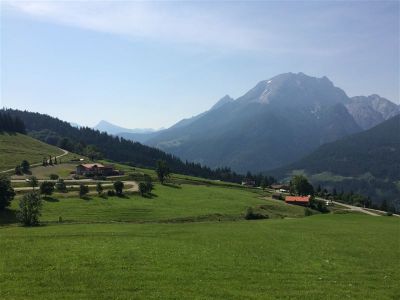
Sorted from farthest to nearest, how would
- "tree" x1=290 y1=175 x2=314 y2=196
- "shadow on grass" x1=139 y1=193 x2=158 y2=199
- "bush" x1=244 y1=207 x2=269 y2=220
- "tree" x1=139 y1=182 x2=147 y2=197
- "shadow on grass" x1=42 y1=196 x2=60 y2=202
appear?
"tree" x1=290 y1=175 x2=314 y2=196 < "tree" x1=139 y1=182 x2=147 y2=197 < "shadow on grass" x1=139 y1=193 x2=158 y2=199 < "bush" x1=244 y1=207 x2=269 y2=220 < "shadow on grass" x1=42 y1=196 x2=60 y2=202

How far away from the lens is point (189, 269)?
37688mm

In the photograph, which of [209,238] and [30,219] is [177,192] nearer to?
[30,219]

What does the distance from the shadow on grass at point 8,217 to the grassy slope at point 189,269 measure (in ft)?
121

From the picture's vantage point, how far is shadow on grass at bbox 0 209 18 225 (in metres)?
84.7

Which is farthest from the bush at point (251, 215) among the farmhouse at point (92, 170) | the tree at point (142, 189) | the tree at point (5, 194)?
the farmhouse at point (92, 170)

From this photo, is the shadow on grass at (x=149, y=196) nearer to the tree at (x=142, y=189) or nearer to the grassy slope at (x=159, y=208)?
the grassy slope at (x=159, y=208)

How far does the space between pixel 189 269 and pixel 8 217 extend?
63376 millimetres

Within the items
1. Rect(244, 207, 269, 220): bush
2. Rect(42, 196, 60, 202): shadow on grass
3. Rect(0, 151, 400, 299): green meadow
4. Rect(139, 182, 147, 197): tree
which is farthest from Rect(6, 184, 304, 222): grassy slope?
Rect(0, 151, 400, 299): green meadow

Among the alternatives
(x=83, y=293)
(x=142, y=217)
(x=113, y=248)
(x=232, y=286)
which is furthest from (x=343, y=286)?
(x=142, y=217)

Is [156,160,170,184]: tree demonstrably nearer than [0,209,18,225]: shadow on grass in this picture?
No

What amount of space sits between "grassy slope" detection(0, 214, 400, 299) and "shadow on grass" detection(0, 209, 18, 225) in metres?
36.9

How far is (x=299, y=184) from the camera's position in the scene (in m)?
195

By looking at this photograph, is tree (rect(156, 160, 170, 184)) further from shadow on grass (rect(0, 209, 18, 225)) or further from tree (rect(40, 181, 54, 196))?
shadow on grass (rect(0, 209, 18, 225))

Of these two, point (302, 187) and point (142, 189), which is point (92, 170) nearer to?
point (142, 189)
